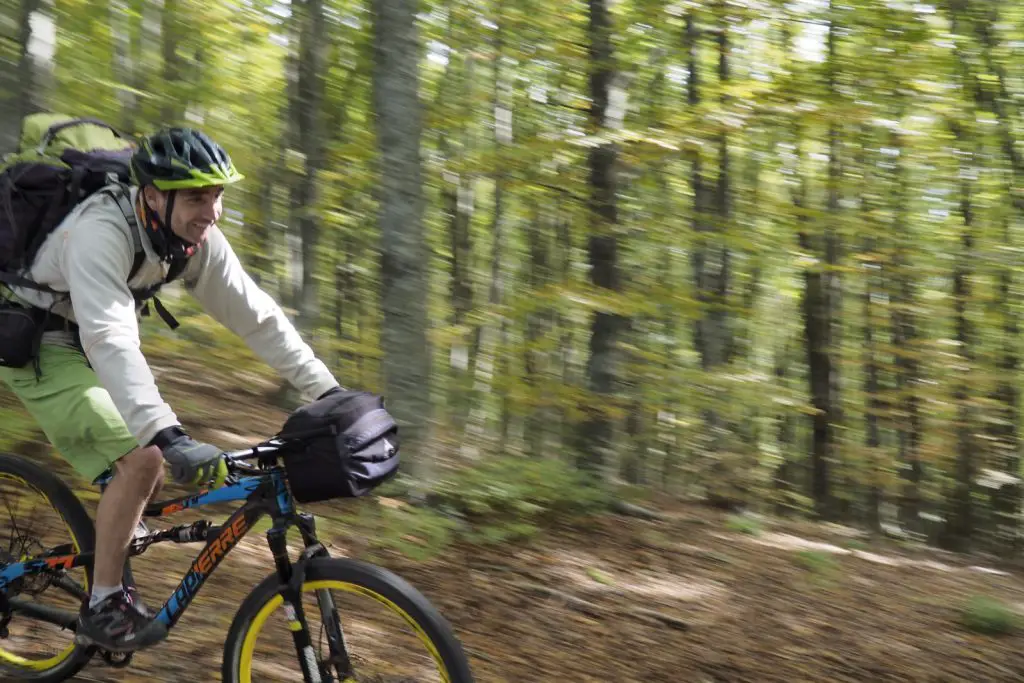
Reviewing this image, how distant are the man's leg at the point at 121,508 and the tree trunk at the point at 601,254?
486 centimetres

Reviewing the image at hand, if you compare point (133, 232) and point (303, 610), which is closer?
point (303, 610)

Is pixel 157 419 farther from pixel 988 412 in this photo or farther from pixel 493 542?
pixel 988 412

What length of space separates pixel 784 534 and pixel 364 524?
13.8 feet

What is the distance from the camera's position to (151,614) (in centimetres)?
347

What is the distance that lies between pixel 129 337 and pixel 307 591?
104 centimetres

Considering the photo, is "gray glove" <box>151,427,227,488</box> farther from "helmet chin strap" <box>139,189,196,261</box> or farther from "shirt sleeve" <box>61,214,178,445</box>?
"helmet chin strap" <box>139,189,196,261</box>

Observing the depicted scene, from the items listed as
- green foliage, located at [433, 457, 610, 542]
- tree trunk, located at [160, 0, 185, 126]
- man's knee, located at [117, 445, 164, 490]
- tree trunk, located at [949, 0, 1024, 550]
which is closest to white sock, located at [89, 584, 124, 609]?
man's knee, located at [117, 445, 164, 490]

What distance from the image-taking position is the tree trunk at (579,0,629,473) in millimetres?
8328

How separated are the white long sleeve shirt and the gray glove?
0.43ft

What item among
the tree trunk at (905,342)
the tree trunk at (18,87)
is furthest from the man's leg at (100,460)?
the tree trunk at (905,342)

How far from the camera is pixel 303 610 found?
3.09 meters

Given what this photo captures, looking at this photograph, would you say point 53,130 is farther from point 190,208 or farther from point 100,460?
point 100,460

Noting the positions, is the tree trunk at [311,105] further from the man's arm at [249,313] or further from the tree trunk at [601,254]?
the man's arm at [249,313]

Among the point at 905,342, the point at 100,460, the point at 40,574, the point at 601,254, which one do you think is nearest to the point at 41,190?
the point at 100,460
